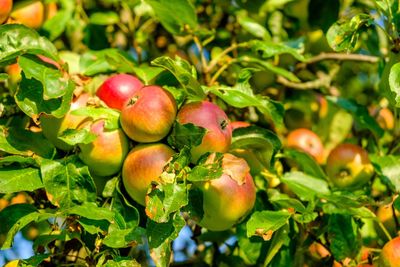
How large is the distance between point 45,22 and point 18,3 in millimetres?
137

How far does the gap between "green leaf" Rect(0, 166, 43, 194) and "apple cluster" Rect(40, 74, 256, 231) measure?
0.29 ft

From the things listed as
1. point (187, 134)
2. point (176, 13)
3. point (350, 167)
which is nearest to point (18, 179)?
point (187, 134)

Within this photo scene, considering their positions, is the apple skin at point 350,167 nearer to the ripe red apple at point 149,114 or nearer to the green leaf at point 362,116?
the green leaf at point 362,116

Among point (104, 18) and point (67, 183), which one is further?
point (104, 18)

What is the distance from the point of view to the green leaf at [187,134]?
1.23 meters

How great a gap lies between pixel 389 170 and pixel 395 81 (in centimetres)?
30

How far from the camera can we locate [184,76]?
1278mm

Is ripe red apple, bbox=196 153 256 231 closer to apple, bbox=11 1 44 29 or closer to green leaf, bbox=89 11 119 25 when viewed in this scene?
apple, bbox=11 1 44 29

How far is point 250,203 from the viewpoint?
1.31 metres

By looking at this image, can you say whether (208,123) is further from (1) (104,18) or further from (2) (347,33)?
(1) (104,18)

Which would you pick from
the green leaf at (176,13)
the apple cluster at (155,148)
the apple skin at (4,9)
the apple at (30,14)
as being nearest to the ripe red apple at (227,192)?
the apple cluster at (155,148)

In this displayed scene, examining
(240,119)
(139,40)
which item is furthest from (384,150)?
(139,40)

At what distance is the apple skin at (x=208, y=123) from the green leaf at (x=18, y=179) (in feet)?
0.94

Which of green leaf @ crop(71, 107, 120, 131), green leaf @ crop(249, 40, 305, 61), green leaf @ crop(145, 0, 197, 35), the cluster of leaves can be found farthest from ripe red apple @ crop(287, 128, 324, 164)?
green leaf @ crop(71, 107, 120, 131)
